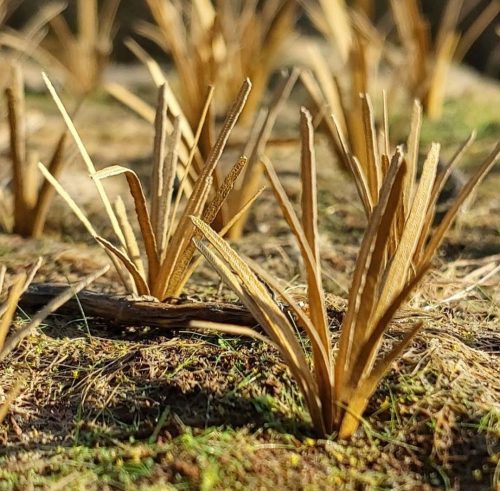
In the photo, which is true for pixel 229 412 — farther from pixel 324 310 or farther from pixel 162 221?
pixel 162 221

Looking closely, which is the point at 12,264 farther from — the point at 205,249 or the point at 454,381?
the point at 454,381

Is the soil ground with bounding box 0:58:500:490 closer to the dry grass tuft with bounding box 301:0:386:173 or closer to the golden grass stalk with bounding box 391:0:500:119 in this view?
the dry grass tuft with bounding box 301:0:386:173

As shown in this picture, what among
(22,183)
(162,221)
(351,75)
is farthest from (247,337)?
(351,75)

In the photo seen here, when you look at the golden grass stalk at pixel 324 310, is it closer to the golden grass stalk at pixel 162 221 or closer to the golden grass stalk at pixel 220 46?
the golden grass stalk at pixel 162 221

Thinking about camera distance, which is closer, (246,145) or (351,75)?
(246,145)

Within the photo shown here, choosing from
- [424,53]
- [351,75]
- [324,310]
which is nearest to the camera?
[324,310]

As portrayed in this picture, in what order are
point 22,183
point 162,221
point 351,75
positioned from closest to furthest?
point 162,221, point 22,183, point 351,75
